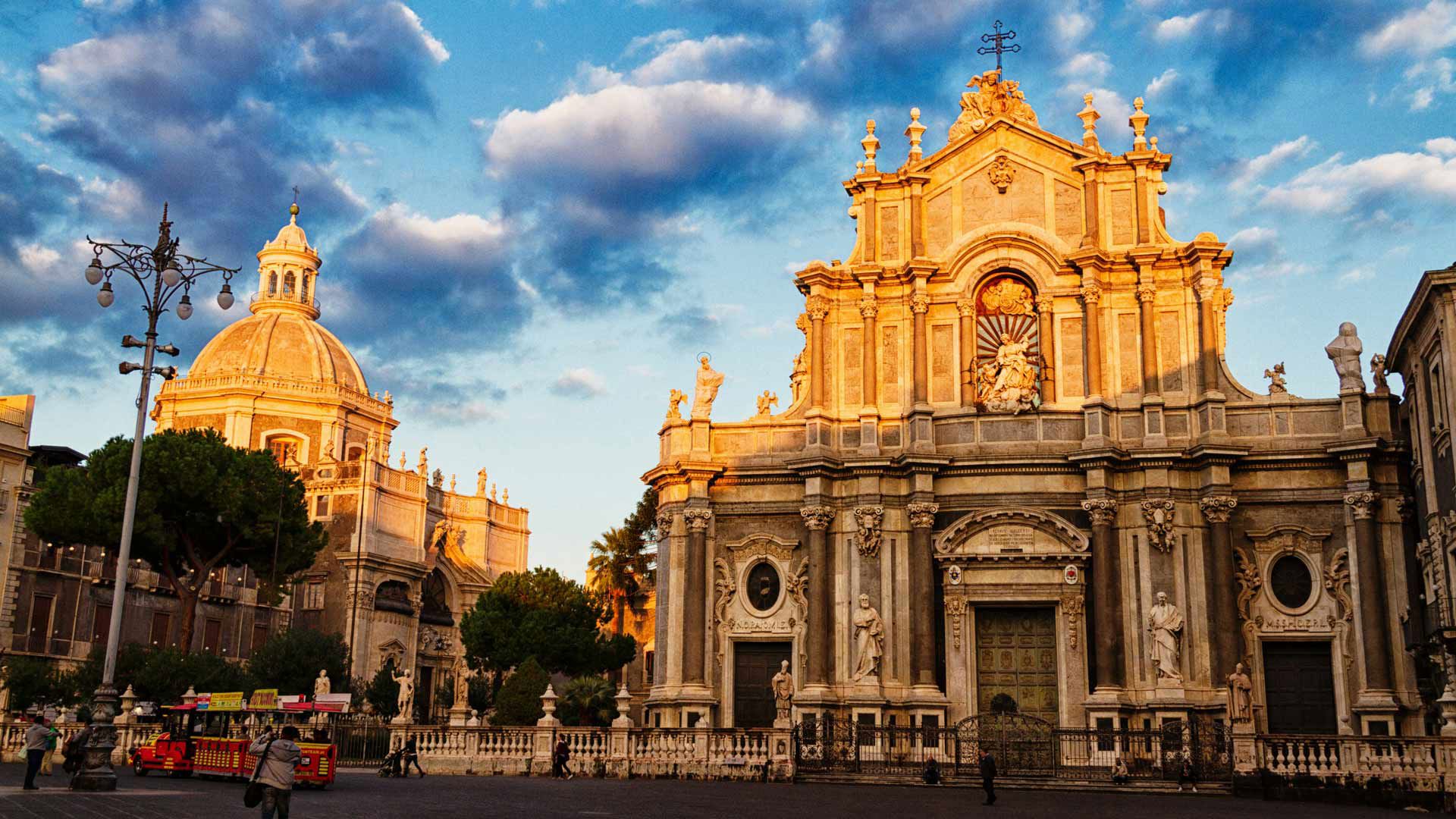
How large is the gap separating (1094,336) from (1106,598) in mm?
6546

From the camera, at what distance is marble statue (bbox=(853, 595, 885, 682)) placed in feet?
104

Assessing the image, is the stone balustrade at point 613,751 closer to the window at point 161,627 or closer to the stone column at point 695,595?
the stone column at point 695,595

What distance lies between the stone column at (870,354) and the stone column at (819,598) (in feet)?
10.4

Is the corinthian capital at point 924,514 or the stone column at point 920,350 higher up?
the stone column at point 920,350

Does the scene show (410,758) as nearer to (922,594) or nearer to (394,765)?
(394,765)

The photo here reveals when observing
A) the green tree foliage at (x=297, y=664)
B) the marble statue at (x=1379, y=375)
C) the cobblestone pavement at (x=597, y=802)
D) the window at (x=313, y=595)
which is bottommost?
the cobblestone pavement at (x=597, y=802)

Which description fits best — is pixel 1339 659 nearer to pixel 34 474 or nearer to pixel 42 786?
pixel 42 786

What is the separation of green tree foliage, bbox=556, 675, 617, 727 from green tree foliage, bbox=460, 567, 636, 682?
635 centimetres

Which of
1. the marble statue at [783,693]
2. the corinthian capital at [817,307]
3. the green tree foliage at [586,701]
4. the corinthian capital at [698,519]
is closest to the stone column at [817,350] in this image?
the corinthian capital at [817,307]

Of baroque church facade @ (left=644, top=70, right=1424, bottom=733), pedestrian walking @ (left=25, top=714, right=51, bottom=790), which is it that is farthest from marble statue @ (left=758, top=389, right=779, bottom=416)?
pedestrian walking @ (left=25, top=714, right=51, bottom=790)

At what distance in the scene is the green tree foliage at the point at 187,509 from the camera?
39844mm

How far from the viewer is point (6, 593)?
156 ft

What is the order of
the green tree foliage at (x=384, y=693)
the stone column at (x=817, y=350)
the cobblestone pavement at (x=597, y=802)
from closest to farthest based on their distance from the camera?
1. the cobblestone pavement at (x=597, y=802)
2. the stone column at (x=817, y=350)
3. the green tree foliage at (x=384, y=693)

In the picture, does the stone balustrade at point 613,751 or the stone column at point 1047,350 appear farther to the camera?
the stone column at point 1047,350
